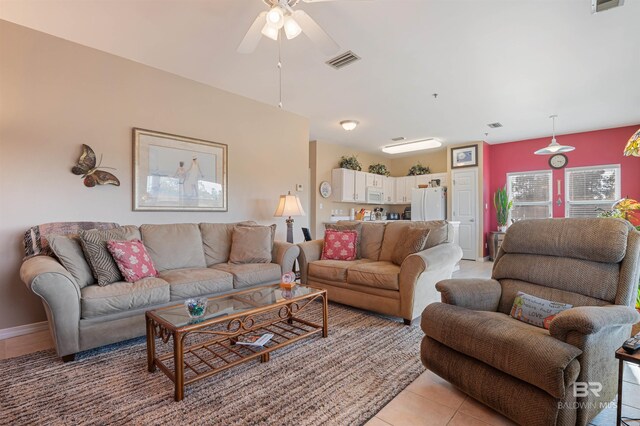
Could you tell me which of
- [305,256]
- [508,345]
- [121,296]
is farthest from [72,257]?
[508,345]

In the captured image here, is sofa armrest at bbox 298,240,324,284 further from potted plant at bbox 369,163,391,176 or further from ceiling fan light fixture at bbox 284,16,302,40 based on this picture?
potted plant at bbox 369,163,391,176

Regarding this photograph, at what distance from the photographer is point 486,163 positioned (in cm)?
681

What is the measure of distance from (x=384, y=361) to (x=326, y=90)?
3258mm

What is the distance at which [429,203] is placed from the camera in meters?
7.18

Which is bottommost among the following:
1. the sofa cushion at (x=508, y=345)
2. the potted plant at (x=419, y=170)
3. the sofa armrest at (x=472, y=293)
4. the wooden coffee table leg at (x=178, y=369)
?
the wooden coffee table leg at (x=178, y=369)

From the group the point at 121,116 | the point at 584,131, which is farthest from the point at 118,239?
the point at 584,131

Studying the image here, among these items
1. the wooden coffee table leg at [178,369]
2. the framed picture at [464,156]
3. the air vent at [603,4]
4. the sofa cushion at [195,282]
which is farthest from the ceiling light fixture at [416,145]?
the wooden coffee table leg at [178,369]

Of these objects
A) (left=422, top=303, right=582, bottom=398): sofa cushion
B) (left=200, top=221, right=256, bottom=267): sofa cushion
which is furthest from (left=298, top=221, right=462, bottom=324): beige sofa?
(left=422, top=303, right=582, bottom=398): sofa cushion

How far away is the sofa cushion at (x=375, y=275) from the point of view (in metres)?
2.90

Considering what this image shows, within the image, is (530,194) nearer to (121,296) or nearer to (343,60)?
(343,60)

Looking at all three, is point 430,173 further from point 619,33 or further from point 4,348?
point 4,348

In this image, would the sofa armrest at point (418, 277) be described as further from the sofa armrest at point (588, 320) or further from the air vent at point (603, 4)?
the air vent at point (603, 4)

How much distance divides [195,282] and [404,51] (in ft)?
9.75

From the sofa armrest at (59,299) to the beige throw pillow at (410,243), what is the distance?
9.11 feet
